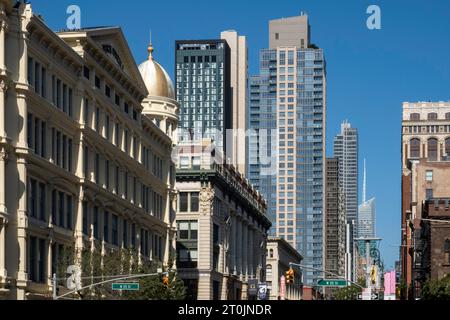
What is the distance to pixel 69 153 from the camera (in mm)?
74875

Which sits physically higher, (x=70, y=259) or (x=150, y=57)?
(x=150, y=57)

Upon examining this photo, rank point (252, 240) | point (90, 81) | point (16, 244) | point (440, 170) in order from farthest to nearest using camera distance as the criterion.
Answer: point (252, 240)
point (440, 170)
point (90, 81)
point (16, 244)

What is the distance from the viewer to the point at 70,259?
69.4 metres

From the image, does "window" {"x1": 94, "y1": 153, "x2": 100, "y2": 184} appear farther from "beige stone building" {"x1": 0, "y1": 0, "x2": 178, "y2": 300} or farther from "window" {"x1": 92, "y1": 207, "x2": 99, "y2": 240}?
"window" {"x1": 92, "y1": 207, "x2": 99, "y2": 240}

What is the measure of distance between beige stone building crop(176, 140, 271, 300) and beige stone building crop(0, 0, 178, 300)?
20588 millimetres

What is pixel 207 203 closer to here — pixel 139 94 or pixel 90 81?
pixel 139 94

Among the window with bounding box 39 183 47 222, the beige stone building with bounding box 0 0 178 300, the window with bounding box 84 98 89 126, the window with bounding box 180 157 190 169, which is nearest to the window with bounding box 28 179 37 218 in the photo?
the beige stone building with bounding box 0 0 178 300

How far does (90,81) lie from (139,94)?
1742cm

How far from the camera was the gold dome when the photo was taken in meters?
120

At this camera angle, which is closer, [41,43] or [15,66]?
[15,66]

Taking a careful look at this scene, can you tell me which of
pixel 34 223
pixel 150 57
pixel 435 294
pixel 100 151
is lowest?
pixel 435 294

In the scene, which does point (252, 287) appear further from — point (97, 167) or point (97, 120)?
point (97, 120)

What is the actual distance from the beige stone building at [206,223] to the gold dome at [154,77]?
1419cm
